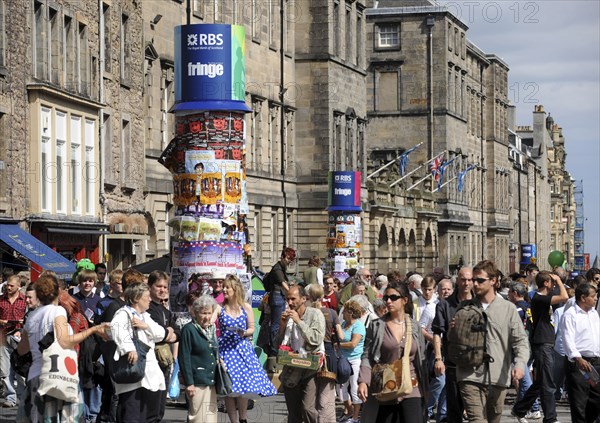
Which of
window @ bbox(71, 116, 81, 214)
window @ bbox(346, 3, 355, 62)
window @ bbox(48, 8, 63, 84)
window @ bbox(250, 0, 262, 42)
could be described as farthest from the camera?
window @ bbox(346, 3, 355, 62)

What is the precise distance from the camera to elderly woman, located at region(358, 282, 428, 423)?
13.5 m

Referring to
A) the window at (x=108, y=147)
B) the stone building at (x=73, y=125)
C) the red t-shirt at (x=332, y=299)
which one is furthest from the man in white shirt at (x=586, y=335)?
the window at (x=108, y=147)

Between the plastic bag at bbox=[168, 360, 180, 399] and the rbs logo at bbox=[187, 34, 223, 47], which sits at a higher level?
the rbs logo at bbox=[187, 34, 223, 47]

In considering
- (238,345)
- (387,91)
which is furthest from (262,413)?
(387,91)

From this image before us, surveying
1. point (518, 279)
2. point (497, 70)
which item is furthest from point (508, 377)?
point (497, 70)

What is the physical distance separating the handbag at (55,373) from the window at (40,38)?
1796cm

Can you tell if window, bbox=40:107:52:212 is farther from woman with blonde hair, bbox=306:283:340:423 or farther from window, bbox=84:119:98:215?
woman with blonde hair, bbox=306:283:340:423

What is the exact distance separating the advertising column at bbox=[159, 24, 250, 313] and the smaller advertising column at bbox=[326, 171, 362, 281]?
1880 cm

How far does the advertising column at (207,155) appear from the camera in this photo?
20.2 meters

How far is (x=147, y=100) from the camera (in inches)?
1583

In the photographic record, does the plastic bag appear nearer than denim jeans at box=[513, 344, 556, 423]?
Yes

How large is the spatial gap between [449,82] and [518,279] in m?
60.2

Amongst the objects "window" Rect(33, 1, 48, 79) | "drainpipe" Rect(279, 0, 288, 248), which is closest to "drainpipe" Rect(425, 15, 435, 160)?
"drainpipe" Rect(279, 0, 288, 248)

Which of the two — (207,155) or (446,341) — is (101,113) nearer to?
(207,155)
